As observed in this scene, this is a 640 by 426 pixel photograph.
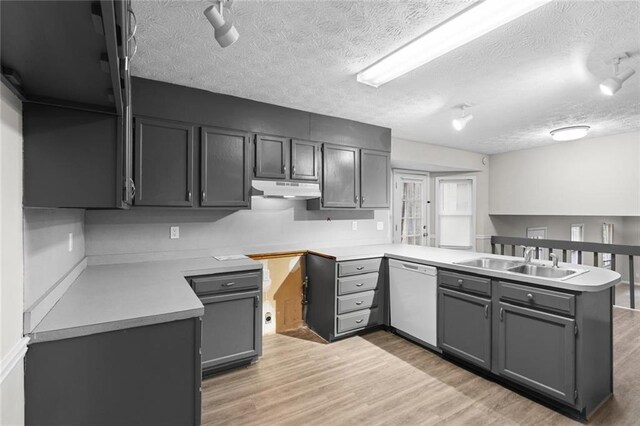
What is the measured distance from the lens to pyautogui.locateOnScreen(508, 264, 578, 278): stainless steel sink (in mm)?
2469

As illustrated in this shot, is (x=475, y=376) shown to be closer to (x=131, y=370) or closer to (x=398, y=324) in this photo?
(x=398, y=324)

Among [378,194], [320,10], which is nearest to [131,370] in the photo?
[320,10]

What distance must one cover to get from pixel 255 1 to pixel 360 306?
9.37ft

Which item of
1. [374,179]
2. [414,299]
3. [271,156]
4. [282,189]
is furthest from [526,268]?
[271,156]

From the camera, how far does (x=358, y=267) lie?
3.35 meters

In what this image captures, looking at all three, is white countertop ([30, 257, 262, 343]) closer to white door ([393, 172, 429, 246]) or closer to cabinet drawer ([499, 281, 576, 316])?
cabinet drawer ([499, 281, 576, 316])

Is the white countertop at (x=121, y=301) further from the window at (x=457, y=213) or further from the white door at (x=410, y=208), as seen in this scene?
the window at (x=457, y=213)

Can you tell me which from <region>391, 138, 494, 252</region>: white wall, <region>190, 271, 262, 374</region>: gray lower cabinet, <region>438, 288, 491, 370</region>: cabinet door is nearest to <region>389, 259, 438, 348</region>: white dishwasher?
<region>438, 288, 491, 370</region>: cabinet door

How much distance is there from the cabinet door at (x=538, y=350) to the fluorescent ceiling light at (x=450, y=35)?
1912 millimetres

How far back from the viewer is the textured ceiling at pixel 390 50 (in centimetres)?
171

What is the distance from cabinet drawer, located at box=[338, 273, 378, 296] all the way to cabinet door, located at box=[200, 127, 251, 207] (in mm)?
1282

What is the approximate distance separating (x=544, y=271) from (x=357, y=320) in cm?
179

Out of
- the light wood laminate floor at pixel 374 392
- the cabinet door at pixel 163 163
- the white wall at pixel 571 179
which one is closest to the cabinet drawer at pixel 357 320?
the light wood laminate floor at pixel 374 392

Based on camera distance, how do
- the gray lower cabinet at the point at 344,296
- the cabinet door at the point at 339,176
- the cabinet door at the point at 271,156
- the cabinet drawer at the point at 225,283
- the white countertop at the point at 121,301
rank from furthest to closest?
the cabinet door at the point at 339,176
the gray lower cabinet at the point at 344,296
the cabinet door at the point at 271,156
the cabinet drawer at the point at 225,283
the white countertop at the point at 121,301
